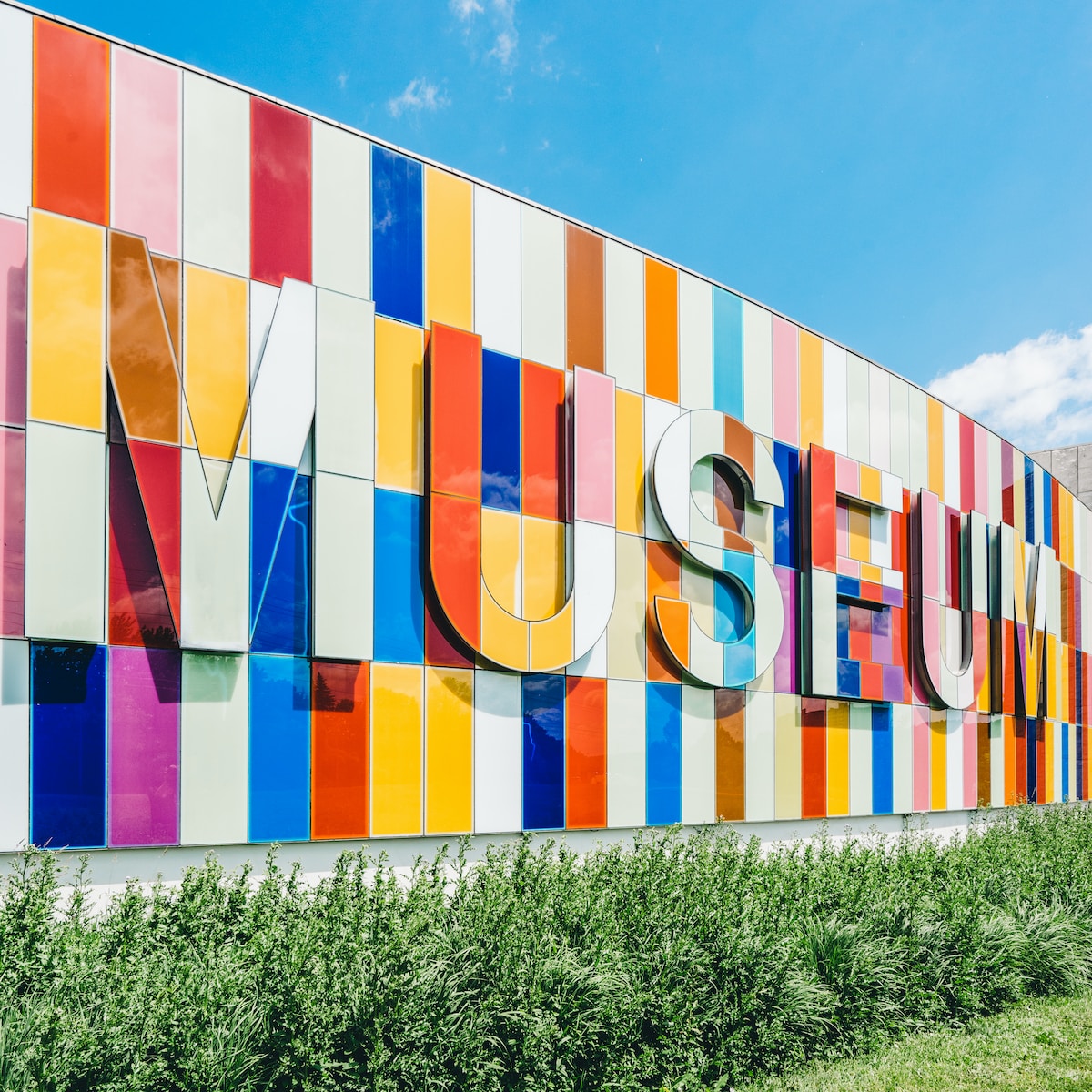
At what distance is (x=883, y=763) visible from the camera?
55.6 ft

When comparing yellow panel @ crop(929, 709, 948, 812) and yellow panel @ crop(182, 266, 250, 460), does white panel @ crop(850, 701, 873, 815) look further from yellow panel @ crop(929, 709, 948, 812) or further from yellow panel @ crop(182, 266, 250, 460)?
yellow panel @ crop(182, 266, 250, 460)

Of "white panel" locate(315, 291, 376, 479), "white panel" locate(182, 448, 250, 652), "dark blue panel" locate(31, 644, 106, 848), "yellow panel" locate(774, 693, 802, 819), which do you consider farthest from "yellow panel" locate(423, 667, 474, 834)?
"yellow panel" locate(774, 693, 802, 819)

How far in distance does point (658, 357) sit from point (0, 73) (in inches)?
337

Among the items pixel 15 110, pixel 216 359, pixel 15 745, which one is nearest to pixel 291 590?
pixel 216 359

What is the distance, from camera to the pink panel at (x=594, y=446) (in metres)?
12.2

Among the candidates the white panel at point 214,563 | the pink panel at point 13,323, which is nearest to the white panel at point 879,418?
the white panel at point 214,563

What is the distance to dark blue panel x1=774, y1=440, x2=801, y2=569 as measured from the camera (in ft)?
49.9

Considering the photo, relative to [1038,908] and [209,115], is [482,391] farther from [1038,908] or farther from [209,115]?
[1038,908]

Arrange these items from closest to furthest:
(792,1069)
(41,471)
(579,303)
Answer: (792,1069) < (41,471) < (579,303)

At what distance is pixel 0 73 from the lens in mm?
8477

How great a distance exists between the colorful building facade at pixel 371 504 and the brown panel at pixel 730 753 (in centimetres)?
6

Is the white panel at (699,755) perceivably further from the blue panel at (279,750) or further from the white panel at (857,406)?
the white panel at (857,406)

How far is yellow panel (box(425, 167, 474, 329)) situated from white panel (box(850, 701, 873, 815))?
32.3ft

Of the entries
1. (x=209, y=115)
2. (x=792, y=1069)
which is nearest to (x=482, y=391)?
(x=209, y=115)
